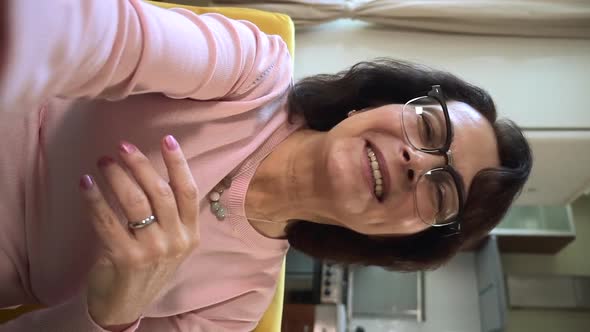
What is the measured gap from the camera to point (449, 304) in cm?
286

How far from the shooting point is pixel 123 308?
82cm

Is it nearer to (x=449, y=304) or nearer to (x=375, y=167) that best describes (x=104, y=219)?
(x=375, y=167)

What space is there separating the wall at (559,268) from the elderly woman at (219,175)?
6.59ft

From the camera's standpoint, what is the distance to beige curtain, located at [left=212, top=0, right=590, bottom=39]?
1.88 metres

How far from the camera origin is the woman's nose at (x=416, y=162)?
3.26 ft

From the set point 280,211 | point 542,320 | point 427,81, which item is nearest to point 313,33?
point 427,81

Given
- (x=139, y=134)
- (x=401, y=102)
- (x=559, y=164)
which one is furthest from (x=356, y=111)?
(x=559, y=164)

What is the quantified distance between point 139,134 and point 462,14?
1.46 m

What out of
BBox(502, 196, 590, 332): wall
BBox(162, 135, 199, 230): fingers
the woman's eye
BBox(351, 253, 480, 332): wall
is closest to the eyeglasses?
the woman's eye

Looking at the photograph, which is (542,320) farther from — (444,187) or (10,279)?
(10,279)

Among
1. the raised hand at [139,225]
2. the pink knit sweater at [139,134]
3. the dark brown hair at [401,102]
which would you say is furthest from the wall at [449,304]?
the raised hand at [139,225]

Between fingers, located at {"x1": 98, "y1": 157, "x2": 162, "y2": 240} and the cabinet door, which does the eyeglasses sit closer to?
fingers, located at {"x1": 98, "y1": 157, "x2": 162, "y2": 240}

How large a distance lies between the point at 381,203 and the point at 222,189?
322 millimetres

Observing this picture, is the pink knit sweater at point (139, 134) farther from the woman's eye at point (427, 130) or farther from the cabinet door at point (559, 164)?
the cabinet door at point (559, 164)
